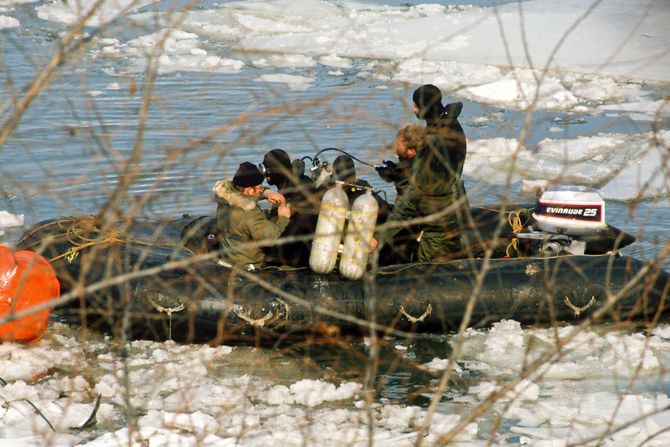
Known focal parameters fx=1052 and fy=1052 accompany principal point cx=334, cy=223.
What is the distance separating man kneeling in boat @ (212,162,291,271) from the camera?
22.3ft

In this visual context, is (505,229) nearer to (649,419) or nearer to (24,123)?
(649,419)

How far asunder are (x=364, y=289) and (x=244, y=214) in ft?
3.13

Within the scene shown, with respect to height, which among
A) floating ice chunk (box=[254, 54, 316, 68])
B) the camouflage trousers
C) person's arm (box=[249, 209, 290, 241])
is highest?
floating ice chunk (box=[254, 54, 316, 68])

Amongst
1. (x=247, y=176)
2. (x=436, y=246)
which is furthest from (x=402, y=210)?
(x=247, y=176)

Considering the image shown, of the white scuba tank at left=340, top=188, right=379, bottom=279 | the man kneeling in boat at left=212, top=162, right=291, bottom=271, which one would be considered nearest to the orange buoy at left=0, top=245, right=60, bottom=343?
the man kneeling in boat at left=212, top=162, right=291, bottom=271

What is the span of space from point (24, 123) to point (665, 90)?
8.19 meters

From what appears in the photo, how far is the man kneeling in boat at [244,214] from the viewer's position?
6.80 m

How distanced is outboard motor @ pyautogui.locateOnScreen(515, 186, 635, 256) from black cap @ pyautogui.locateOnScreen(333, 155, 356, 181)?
150cm

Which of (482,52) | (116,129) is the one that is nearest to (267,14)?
(482,52)

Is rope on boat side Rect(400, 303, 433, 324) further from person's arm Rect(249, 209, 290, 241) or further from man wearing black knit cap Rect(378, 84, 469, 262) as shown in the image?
person's arm Rect(249, 209, 290, 241)

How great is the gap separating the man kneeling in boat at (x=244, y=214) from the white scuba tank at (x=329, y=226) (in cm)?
29

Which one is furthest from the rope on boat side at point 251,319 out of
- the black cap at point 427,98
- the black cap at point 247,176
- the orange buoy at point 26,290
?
the black cap at point 427,98

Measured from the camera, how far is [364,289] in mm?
7066

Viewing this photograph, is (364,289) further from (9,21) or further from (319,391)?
(9,21)
